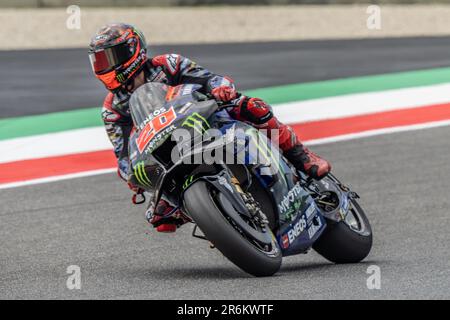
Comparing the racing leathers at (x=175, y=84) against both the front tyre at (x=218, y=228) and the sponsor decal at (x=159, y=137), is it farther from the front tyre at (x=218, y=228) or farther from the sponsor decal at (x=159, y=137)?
the front tyre at (x=218, y=228)

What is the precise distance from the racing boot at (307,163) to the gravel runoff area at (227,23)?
10.8 meters

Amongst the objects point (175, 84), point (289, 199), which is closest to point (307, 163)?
point (289, 199)

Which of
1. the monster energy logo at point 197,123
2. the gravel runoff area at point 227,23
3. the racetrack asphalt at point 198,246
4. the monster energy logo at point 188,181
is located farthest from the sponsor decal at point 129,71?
the gravel runoff area at point 227,23

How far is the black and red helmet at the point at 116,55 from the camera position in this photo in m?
5.96

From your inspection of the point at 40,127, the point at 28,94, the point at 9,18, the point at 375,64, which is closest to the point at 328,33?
the point at 375,64

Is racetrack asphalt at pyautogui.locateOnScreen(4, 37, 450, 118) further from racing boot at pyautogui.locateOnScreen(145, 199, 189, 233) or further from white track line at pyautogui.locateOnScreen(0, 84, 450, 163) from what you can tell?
racing boot at pyautogui.locateOnScreen(145, 199, 189, 233)

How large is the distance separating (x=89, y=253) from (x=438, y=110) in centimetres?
648

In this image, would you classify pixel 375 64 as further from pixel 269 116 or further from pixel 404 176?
pixel 269 116

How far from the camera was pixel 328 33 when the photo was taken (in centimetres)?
1838

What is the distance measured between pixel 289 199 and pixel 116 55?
1.24 metres

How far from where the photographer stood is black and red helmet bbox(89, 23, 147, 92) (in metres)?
5.96

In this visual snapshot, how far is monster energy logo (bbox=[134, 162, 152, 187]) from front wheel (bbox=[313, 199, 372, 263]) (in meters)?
1.28
